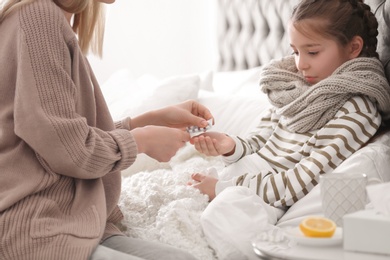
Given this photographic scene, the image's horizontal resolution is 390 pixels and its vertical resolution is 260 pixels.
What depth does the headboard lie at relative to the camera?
3.14 metres

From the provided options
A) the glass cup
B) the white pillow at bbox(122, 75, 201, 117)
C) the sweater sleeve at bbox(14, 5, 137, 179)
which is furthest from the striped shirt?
the white pillow at bbox(122, 75, 201, 117)

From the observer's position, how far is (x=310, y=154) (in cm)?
165

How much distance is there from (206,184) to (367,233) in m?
0.76

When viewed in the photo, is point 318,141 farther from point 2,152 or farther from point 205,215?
point 2,152

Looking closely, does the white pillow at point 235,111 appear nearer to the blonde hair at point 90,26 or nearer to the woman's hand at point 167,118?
the woman's hand at point 167,118

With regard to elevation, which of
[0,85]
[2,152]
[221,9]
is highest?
[0,85]

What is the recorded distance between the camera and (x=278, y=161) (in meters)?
1.77

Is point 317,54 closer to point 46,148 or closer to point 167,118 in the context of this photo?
point 167,118

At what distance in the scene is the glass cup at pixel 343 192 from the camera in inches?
46.6

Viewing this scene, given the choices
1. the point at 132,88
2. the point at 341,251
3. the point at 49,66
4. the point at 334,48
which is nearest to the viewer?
the point at 341,251

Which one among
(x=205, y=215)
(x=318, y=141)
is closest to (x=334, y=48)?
(x=318, y=141)

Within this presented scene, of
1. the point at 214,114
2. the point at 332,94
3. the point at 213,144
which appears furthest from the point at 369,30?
the point at 214,114

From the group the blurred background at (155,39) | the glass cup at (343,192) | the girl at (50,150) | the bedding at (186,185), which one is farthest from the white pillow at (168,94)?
the blurred background at (155,39)

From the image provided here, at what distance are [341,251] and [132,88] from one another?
198 cm
